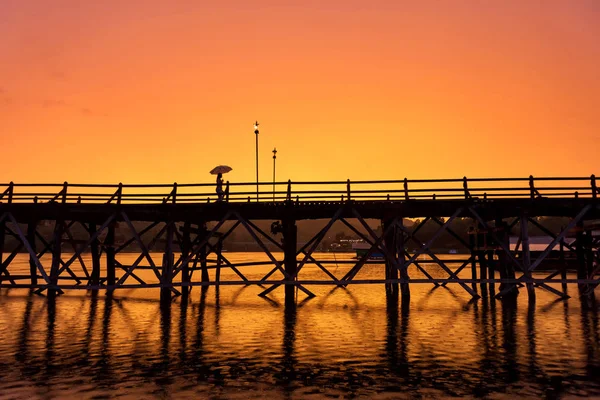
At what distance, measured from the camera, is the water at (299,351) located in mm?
9812

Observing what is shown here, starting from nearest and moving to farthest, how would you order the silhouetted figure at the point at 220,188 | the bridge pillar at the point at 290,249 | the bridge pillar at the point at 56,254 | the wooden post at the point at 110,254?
the silhouetted figure at the point at 220,188
the bridge pillar at the point at 290,249
the bridge pillar at the point at 56,254
the wooden post at the point at 110,254

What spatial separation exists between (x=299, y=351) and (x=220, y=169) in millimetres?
12081

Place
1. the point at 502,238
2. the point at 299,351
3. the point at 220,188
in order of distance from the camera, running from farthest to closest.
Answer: the point at 502,238 → the point at 220,188 → the point at 299,351

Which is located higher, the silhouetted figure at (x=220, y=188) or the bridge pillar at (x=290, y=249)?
the silhouetted figure at (x=220, y=188)

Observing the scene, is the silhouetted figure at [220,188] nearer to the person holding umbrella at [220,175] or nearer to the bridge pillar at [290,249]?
the person holding umbrella at [220,175]

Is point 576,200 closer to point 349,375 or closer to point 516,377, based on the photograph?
point 516,377

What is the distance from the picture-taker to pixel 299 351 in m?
13.3

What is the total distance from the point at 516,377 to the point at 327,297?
60.7 ft

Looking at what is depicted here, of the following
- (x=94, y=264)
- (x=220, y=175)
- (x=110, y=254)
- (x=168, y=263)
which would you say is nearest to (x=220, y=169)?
(x=220, y=175)

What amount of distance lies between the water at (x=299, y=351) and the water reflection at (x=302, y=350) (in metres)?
0.04

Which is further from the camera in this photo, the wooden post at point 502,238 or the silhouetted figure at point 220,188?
the wooden post at point 502,238

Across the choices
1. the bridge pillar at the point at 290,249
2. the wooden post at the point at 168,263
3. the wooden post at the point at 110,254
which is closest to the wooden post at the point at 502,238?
the bridge pillar at the point at 290,249

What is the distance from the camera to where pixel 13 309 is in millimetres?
22344

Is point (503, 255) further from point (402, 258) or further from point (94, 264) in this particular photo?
point (94, 264)
